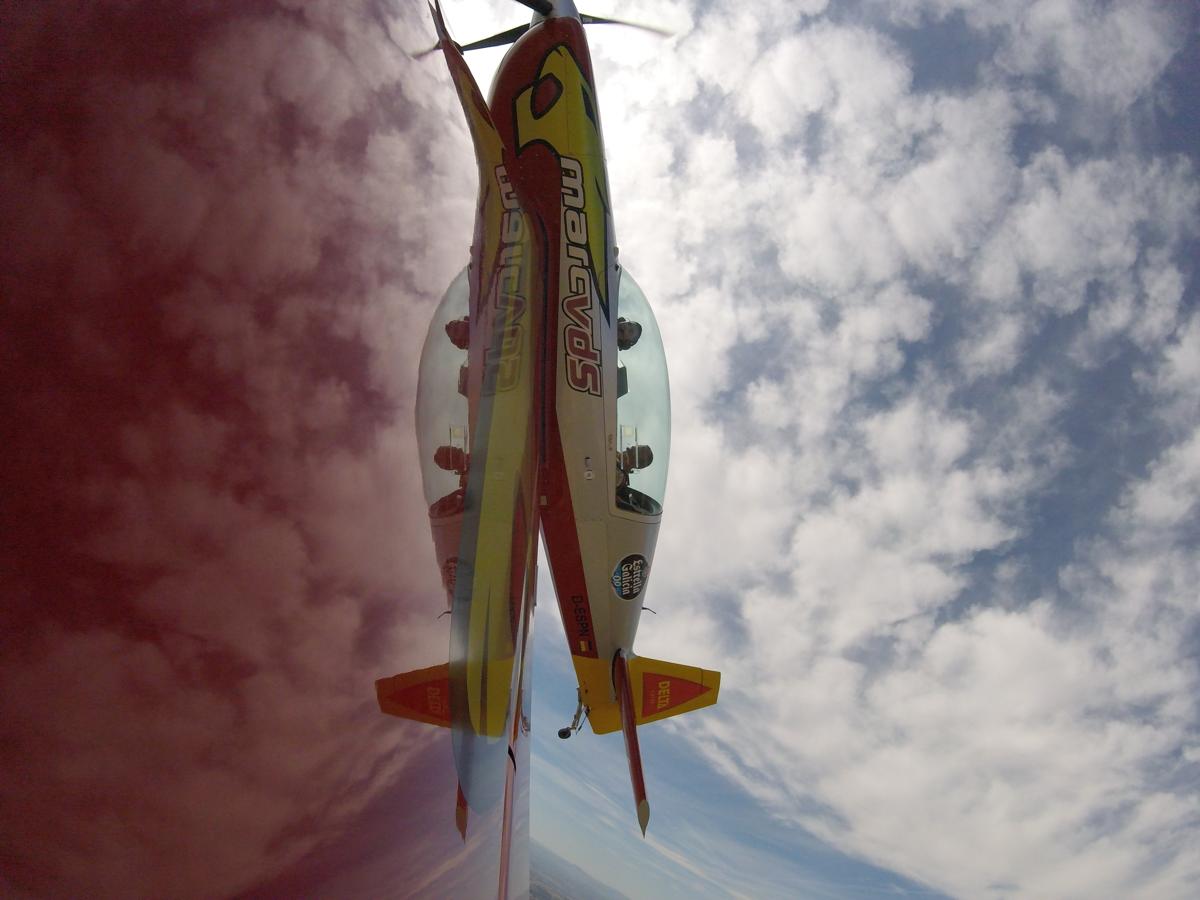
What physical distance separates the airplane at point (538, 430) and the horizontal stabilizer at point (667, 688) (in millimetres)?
12

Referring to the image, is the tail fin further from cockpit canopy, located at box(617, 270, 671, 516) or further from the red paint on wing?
cockpit canopy, located at box(617, 270, 671, 516)

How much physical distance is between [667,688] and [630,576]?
3.84 ft

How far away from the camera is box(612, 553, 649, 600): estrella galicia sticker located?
107 inches

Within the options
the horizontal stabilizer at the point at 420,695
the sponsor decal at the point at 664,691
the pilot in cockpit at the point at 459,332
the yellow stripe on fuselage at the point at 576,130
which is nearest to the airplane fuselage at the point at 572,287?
the yellow stripe on fuselage at the point at 576,130

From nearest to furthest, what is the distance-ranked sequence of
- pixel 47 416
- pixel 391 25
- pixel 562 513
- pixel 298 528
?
pixel 47 416 → pixel 298 528 → pixel 391 25 → pixel 562 513

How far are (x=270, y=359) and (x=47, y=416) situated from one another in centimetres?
11

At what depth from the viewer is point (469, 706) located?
56 cm

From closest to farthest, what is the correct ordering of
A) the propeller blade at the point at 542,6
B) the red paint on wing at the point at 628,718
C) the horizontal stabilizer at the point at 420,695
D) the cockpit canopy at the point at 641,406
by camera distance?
1. the horizontal stabilizer at the point at 420,695
2. the propeller blade at the point at 542,6
3. the cockpit canopy at the point at 641,406
4. the red paint on wing at the point at 628,718

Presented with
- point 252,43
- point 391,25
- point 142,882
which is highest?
point 391,25

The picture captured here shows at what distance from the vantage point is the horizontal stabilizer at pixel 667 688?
11.3 ft

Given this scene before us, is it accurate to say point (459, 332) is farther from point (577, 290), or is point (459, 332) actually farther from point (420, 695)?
point (577, 290)

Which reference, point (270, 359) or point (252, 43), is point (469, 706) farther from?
point (252, 43)

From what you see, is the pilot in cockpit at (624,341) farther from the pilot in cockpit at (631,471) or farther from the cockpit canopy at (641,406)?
the pilot in cockpit at (631,471)

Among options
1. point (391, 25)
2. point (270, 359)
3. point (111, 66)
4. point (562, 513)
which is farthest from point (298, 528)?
point (562, 513)
